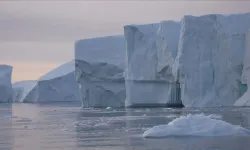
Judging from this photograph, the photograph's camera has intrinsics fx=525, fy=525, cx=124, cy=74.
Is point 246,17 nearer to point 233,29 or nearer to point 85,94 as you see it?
point 233,29

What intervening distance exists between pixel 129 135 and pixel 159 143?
1932 millimetres

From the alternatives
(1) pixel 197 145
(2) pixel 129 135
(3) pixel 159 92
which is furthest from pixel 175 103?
(1) pixel 197 145

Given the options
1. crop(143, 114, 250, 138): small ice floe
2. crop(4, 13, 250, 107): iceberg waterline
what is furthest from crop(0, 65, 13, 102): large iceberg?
crop(143, 114, 250, 138): small ice floe

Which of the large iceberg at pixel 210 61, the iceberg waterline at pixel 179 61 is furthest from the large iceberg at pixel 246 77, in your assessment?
the large iceberg at pixel 210 61

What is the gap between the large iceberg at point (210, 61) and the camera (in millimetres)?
26906

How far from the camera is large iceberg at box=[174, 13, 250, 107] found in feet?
88.3

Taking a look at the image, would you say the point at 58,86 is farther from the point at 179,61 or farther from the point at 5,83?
the point at 179,61

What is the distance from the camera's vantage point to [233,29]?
28469 millimetres

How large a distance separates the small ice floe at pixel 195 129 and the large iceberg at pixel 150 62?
18.3m

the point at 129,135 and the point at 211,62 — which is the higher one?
the point at 211,62

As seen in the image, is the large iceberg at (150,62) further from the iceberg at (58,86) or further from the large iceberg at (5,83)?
the large iceberg at (5,83)

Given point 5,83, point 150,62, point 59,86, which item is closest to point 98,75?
point 150,62

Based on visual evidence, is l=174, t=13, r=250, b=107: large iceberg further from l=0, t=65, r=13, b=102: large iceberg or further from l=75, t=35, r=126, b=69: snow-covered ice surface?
l=0, t=65, r=13, b=102: large iceberg

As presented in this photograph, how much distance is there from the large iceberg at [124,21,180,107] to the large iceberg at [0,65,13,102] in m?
26.7
